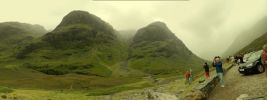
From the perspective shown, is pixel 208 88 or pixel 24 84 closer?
pixel 208 88

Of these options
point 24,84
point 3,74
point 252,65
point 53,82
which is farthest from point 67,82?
point 252,65

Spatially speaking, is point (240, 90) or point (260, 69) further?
point (260, 69)

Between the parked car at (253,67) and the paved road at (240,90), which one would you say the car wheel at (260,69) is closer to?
the parked car at (253,67)

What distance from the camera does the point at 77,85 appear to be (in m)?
141

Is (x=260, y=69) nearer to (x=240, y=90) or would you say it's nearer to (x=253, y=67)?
(x=253, y=67)

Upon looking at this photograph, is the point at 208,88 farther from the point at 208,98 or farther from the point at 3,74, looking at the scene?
the point at 3,74

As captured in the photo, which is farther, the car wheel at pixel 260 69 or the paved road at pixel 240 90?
the car wheel at pixel 260 69

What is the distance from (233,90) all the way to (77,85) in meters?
114

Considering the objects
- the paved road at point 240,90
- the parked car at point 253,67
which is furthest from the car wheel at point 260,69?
the paved road at point 240,90

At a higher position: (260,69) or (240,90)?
(260,69)

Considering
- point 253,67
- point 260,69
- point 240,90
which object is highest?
point 253,67

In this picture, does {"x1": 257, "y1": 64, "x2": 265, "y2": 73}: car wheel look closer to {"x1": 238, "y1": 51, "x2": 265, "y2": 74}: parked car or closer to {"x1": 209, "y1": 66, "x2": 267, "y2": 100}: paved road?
{"x1": 238, "y1": 51, "x2": 265, "y2": 74}: parked car

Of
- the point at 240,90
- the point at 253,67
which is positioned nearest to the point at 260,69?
the point at 253,67

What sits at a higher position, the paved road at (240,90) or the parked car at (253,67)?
the parked car at (253,67)
